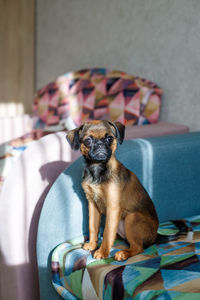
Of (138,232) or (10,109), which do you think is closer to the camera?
(138,232)

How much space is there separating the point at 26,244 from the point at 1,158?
680 mm

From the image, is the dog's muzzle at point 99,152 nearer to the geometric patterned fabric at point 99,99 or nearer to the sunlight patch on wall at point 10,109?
the geometric patterned fabric at point 99,99

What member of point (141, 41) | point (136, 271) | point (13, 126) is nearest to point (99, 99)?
point (141, 41)

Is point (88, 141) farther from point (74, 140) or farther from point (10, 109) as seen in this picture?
point (10, 109)

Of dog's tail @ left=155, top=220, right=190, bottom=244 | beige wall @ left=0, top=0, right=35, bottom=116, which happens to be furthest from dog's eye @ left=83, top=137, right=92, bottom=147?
beige wall @ left=0, top=0, right=35, bottom=116

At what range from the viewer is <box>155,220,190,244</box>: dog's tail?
4.41 ft

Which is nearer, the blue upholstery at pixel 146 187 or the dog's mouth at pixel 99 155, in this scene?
the dog's mouth at pixel 99 155

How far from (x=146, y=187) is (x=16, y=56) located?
8.73 ft

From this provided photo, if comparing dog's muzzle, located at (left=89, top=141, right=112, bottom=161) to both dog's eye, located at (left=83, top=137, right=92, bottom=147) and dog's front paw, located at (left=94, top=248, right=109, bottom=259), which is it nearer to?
dog's eye, located at (left=83, top=137, right=92, bottom=147)

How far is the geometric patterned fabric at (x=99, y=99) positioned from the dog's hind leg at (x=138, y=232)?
0.97 metres

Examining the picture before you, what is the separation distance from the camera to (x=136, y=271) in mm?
1110

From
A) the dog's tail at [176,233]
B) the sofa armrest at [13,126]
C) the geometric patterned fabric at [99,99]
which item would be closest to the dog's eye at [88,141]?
the dog's tail at [176,233]

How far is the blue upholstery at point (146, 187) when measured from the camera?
4.47ft

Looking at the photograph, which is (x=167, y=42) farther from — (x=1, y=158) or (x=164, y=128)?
(x=1, y=158)
